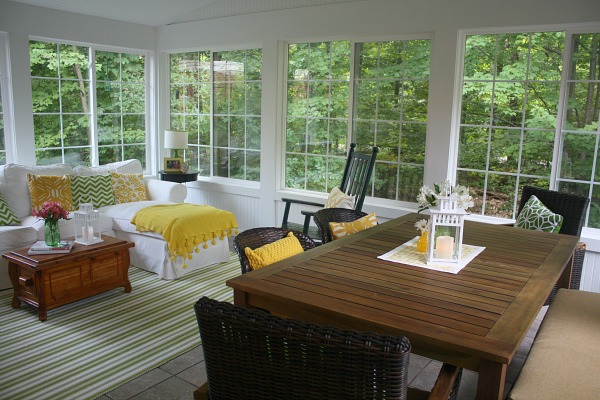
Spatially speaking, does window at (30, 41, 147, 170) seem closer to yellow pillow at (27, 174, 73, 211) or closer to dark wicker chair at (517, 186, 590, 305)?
yellow pillow at (27, 174, 73, 211)

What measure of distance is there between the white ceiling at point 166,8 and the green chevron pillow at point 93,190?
1887 millimetres

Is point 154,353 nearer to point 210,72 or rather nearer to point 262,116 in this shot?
point 262,116

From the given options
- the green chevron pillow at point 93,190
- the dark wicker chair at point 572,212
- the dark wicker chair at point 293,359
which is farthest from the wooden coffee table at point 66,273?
the dark wicker chair at point 572,212

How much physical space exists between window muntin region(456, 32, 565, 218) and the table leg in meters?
3.09

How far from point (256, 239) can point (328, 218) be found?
0.84 m

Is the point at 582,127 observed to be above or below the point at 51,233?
above

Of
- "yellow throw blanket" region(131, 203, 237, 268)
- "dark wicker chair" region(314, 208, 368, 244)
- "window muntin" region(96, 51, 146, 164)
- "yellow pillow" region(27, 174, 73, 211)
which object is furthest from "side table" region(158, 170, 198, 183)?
"dark wicker chair" region(314, 208, 368, 244)

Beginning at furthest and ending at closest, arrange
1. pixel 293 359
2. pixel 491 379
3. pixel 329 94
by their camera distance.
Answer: pixel 329 94
pixel 491 379
pixel 293 359

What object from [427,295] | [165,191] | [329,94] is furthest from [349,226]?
[165,191]

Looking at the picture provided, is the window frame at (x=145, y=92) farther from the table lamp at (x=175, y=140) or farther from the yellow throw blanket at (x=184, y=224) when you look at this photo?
the yellow throw blanket at (x=184, y=224)

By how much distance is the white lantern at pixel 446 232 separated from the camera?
8.07 ft

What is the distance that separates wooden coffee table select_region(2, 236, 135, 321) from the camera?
11.9 feet

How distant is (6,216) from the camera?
4.42m

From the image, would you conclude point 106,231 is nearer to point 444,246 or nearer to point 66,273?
point 66,273
